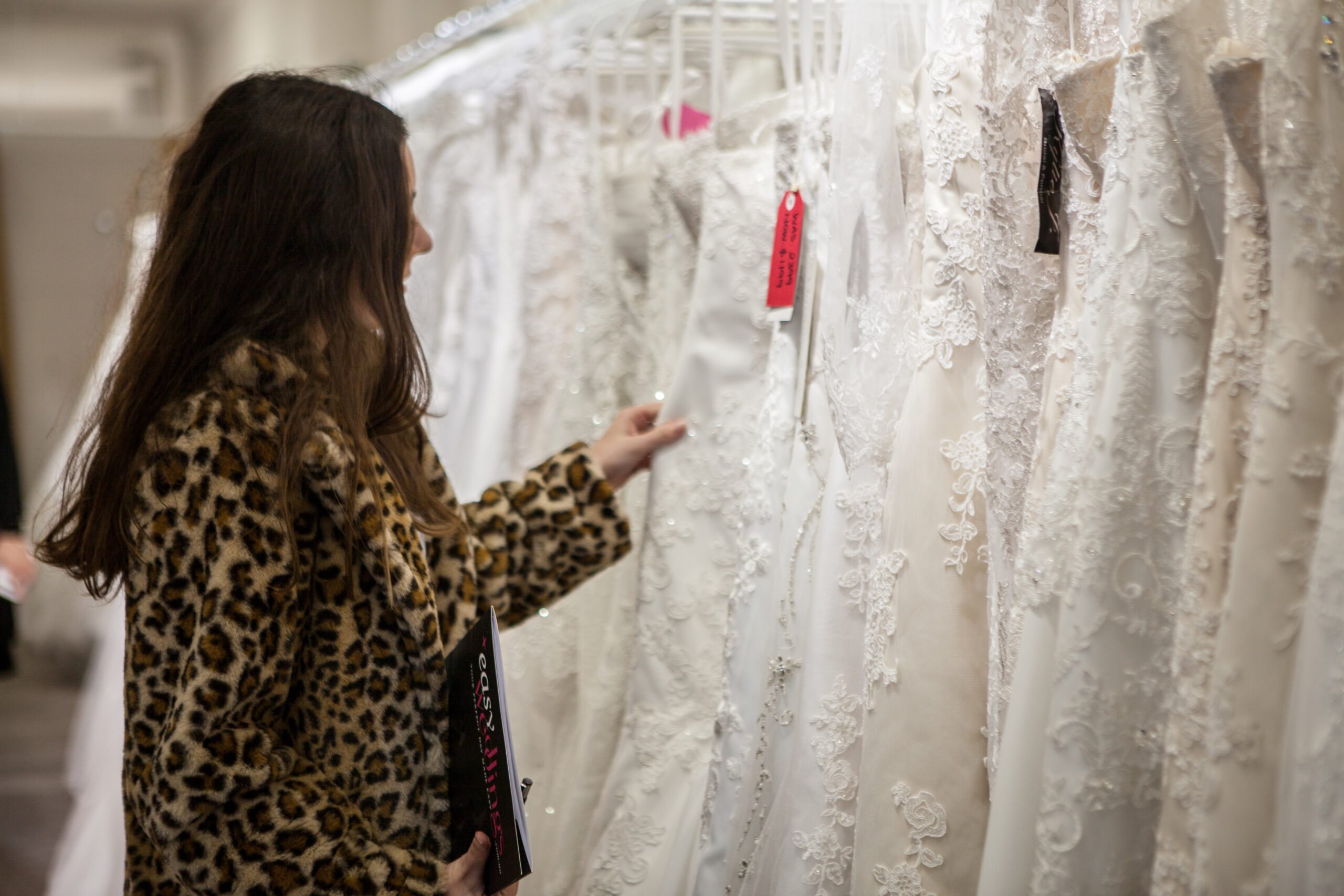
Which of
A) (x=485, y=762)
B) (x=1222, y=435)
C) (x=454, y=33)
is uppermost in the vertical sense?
(x=454, y=33)

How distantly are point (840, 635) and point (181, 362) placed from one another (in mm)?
676

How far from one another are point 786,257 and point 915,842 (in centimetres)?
62

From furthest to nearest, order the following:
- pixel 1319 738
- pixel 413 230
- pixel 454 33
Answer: pixel 454 33 → pixel 413 230 → pixel 1319 738

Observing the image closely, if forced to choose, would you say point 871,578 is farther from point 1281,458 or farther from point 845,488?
point 1281,458

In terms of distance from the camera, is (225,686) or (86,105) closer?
(225,686)

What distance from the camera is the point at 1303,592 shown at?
629 millimetres

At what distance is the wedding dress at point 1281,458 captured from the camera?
0.62m

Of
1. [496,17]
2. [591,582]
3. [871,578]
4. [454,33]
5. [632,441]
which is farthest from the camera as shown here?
[454,33]

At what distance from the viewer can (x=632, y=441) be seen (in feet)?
4.56

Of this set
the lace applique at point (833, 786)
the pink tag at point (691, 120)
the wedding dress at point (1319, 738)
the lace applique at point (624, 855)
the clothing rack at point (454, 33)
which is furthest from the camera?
the clothing rack at point (454, 33)

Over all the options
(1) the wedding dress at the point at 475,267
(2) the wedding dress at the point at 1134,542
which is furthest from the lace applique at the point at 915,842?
(1) the wedding dress at the point at 475,267

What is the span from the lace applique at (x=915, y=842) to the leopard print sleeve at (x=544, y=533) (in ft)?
1.90

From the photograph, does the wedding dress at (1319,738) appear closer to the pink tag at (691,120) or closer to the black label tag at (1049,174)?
the black label tag at (1049,174)

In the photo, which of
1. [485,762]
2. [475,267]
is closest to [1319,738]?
[485,762]
